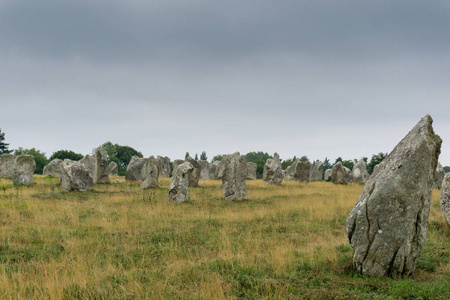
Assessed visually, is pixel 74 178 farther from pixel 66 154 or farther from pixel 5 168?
pixel 66 154

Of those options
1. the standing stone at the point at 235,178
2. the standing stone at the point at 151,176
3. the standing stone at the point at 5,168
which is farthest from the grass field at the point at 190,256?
the standing stone at the point at 5,168

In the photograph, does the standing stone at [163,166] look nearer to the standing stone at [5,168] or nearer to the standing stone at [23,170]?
the standing stone at [5,168]

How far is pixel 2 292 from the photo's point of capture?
212 inches

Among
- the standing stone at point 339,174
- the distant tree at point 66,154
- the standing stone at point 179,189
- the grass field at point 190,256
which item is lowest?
the grass field at point 190,256

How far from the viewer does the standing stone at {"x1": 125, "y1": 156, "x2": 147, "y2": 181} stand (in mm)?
34250

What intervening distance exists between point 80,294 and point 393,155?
6772 mm

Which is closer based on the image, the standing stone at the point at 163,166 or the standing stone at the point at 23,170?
the standing stone at the point at 23,170

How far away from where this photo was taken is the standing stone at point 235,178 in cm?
1966

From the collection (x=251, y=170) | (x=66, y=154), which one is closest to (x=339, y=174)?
(x=251, y=170)

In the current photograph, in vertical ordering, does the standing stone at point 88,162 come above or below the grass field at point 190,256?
above

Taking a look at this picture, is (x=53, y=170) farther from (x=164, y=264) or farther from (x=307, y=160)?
(x=164, y=264)

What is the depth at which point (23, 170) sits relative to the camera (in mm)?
24406

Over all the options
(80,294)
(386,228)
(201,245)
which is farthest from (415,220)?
(80,294)

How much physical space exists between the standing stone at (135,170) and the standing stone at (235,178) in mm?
16778
